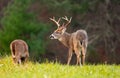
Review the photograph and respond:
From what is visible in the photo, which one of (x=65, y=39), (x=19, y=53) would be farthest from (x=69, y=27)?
(x=19, y=53)

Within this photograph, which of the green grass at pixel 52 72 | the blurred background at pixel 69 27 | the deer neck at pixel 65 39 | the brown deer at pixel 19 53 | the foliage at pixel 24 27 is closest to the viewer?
the green grass at pixel 52 72

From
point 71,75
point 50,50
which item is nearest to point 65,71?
point 71,75

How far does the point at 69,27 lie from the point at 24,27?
135 inches

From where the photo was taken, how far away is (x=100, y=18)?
3466 centimetres

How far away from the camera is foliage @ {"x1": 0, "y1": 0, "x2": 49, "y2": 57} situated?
31312 millimetres

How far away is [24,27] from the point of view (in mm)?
31953

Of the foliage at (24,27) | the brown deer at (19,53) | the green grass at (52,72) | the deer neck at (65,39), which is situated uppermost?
the foliage at (24,27)

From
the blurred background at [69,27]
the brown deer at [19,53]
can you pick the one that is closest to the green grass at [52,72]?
the brown deer at [19,53]

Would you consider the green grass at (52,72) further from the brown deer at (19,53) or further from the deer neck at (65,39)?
the deer neck at (65,39)

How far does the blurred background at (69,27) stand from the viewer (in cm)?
3181

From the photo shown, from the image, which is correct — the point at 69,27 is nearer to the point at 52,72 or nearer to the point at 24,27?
the point at 24,27

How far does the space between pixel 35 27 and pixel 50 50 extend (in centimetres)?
236

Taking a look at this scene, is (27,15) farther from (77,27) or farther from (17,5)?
(77,27)

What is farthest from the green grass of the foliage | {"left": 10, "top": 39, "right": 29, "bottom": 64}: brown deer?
the foliage
